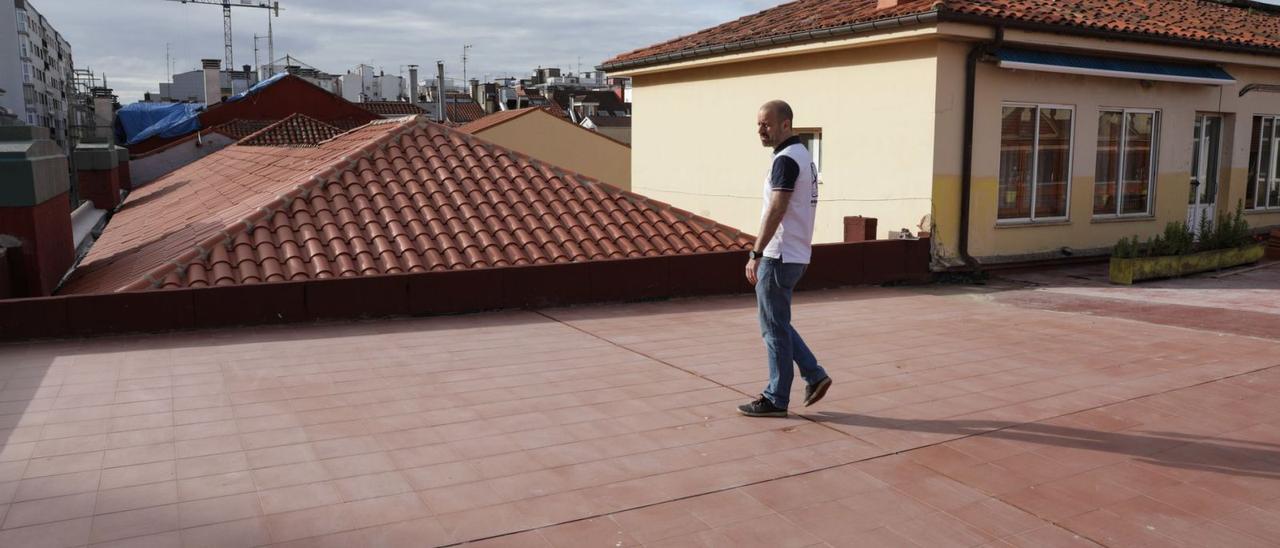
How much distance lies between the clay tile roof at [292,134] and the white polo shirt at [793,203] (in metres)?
24.7

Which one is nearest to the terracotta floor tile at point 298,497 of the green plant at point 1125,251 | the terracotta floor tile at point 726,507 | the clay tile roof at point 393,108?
the terracotta floor tile at point 726,507

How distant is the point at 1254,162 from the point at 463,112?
A: 151ft

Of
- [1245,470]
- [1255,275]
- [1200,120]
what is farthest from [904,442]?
[1200,120]

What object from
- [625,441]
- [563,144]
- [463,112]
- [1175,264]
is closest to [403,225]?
[625,441]

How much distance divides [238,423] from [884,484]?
369 cm

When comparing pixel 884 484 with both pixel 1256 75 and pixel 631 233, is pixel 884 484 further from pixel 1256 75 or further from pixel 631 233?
pixel 1256 75

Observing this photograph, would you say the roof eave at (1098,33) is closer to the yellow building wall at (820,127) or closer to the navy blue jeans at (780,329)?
the yellow building wall at (820,127)

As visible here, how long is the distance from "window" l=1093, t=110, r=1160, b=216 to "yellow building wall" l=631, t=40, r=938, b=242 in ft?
11.4

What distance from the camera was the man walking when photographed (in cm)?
536

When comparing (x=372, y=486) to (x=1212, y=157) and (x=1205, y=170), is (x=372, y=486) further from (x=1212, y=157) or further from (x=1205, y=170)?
(x=1212, y=157)

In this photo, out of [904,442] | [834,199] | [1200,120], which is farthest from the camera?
[1200,120]

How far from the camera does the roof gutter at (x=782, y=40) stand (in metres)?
11.3

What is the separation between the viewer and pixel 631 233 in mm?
11148

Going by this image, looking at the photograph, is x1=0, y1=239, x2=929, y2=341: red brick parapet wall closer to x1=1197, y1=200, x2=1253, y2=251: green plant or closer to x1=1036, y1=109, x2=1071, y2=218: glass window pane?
x1=1036, y1=109, x2=1071, y2=218: glass window pane
